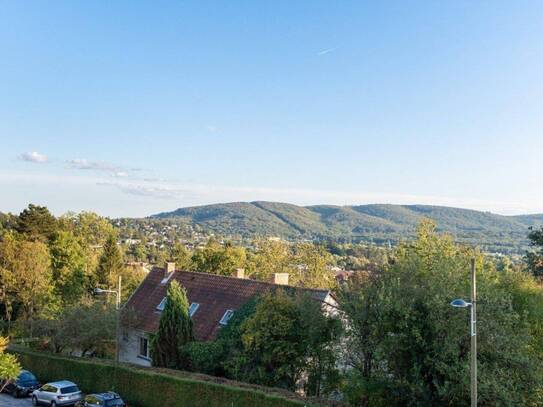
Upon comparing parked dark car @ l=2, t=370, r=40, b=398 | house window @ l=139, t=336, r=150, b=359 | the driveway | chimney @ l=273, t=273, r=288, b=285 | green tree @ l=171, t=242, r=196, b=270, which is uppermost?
chimney @ l=273, t=273, r=288, b=285

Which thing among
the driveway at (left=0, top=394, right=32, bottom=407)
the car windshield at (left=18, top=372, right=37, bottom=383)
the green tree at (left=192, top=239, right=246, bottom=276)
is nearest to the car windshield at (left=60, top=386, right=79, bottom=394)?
the driveway at (left=0, top=394, right=32, bottom=407)

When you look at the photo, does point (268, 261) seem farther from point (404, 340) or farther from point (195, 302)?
point (404, 340)

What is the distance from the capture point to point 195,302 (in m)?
36.8

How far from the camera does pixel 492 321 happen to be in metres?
19.0

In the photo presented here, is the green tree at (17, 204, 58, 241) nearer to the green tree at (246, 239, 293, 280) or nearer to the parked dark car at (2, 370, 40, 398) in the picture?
the green tree at (246, 239, 293, 280)

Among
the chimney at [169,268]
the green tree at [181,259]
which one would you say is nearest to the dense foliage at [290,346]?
the chimney at [169,268]

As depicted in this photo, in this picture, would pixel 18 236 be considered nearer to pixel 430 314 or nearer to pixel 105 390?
pixel 105 390

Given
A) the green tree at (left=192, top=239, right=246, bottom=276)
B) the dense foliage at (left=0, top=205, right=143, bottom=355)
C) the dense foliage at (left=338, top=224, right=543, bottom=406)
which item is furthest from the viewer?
the green tree at (left=192, top=239, right=246, bottom=276)

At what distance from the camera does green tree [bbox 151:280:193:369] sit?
30797 millimetres

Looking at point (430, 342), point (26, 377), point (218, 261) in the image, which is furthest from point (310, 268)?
point (430, 342)

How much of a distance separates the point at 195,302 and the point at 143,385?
29.5 feet

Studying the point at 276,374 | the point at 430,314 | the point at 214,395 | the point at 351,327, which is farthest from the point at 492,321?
the point at 214,395

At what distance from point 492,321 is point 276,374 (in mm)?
10991

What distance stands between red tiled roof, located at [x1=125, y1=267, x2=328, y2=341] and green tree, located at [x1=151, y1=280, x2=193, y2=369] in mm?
2252
